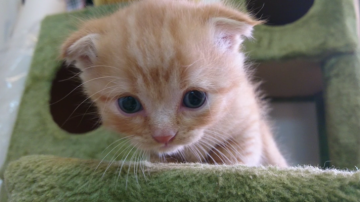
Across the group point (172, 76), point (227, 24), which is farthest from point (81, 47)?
point (227, 24)

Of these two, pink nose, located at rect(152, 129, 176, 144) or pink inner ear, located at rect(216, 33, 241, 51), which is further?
pink inner ear, located at rect(216, 33, 241, 51)

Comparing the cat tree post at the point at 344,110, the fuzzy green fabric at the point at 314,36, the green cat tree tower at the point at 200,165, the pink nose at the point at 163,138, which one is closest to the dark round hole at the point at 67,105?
the green cat tree tower at the point at 200,165

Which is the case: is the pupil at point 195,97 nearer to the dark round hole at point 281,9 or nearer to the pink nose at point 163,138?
the pink nose at point 163,138

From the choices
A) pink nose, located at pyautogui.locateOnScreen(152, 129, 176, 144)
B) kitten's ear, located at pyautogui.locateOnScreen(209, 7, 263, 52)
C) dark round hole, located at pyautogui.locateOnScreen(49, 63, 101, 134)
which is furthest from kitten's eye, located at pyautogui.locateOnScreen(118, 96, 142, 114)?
dark round hole, located at pyautogui.locateOnScreen(49, 63, 101, 134)

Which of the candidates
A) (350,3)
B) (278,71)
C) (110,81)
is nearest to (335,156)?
(278,71)

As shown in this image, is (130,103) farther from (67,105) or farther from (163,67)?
(67,105)

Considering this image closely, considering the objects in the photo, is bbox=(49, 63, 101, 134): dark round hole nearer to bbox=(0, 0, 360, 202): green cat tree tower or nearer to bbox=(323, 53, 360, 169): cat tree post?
bbox=(0, 0, 360, 202): green cat tree tower
